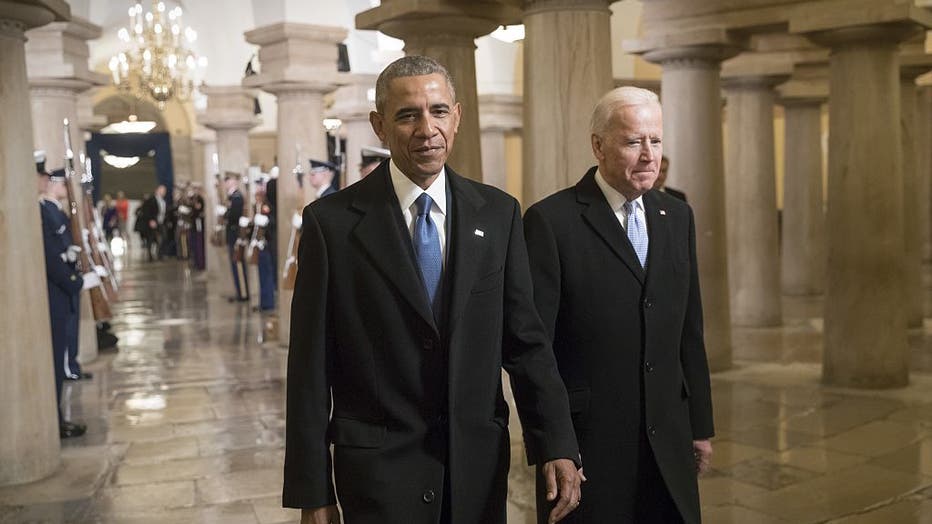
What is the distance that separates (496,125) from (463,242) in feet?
46.5

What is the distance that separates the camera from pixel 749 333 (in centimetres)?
1150

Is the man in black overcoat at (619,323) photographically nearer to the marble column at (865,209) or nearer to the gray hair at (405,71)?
the gray hair at (405,71)

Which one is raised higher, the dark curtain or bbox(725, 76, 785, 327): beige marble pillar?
the dark curtain

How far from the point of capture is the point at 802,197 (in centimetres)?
1420

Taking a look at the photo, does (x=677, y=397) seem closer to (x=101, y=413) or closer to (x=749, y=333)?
(x=101, y=413)

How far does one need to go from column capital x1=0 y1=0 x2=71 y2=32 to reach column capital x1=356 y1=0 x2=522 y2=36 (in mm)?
2038

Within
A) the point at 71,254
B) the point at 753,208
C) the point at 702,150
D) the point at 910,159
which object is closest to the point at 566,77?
the point at 702,150

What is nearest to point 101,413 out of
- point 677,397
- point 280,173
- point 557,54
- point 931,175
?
point 280,173

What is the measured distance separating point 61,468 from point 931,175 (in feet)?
50.1

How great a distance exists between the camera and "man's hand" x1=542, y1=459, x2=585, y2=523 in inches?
105

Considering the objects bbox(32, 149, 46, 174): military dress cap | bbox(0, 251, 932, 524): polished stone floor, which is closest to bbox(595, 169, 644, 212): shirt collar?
bbox(0, 251, 932, 524): polished stone floor

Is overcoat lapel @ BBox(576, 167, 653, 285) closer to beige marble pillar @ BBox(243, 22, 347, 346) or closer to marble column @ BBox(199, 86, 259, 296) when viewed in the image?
beige marble pillar @ BBox(243, 22, 347, 346)

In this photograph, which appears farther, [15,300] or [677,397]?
[15,300]

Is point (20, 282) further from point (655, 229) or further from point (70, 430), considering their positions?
point (655, 229)
